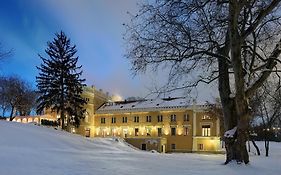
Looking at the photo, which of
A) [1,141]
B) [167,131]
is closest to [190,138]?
[167,131]

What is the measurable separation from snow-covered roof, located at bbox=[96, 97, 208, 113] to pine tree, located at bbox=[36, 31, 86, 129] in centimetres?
2190

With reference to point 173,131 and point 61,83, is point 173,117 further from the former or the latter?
point 61,83

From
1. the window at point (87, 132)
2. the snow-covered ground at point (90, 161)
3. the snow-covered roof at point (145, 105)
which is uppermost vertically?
the snow-covered roof at point (145, 105)

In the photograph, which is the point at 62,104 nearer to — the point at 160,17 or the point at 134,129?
the point at 134,129

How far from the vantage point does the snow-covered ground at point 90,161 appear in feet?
37.8

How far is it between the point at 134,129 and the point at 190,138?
13.3m

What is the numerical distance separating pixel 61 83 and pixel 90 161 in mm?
43125

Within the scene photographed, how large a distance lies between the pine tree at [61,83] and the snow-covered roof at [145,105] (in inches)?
862

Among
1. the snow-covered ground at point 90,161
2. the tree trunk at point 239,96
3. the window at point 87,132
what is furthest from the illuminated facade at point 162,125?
the tree trunk at point 239,96

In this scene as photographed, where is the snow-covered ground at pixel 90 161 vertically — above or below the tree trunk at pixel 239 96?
below

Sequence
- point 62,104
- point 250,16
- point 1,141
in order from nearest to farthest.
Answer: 1. point 250,16
2. point 1,141
3. point 62,104

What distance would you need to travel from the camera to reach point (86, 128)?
8638 cm

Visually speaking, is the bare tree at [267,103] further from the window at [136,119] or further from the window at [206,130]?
the window at [136,119]

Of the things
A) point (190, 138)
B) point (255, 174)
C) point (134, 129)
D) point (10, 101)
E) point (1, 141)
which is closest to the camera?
point (255, 174)
